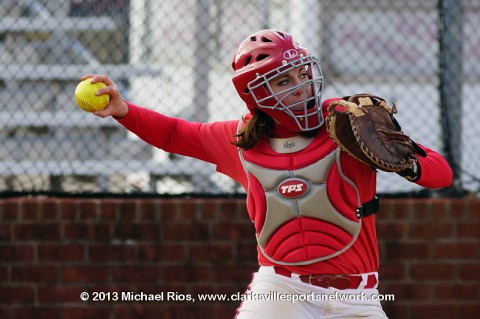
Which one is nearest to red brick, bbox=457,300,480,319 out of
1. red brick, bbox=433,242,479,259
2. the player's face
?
red brick, bbox=433,242,479,259

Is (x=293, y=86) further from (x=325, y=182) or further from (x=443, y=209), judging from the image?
(x=443, y=209)

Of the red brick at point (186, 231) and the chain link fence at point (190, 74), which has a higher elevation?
the chain link fence at point (190, 74)

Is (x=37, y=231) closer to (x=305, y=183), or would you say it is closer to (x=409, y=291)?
(x=409, y=291)

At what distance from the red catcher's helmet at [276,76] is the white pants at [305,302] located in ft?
2.17

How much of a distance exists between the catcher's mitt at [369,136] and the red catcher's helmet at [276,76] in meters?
0.19

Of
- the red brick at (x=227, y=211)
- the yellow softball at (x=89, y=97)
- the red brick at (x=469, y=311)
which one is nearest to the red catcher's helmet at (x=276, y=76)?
the yellow softball at (x=89, y=97)

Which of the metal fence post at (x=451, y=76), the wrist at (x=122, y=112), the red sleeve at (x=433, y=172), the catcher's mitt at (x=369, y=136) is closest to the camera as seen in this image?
the catcher's mitt at (x=369, y=136)

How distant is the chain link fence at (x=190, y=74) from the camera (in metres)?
6.57

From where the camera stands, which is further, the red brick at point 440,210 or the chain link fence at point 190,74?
the chain link fence at point 190,74

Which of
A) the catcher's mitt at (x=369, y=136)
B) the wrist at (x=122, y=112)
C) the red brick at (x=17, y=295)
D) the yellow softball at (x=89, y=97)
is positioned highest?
the yellow softball at (x=89, y=97)

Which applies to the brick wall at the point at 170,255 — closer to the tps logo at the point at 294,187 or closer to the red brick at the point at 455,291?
the red brick at the point at 455,291

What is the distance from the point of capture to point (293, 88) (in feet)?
13.0

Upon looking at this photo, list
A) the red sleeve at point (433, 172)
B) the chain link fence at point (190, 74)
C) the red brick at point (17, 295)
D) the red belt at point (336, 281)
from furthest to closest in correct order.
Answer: the chain link fence at point (190, 74) < the red brick at point (17, 295) < the red belt at point (336, 281) < the red sleeve at point (433, 172)

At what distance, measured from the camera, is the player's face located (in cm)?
397
